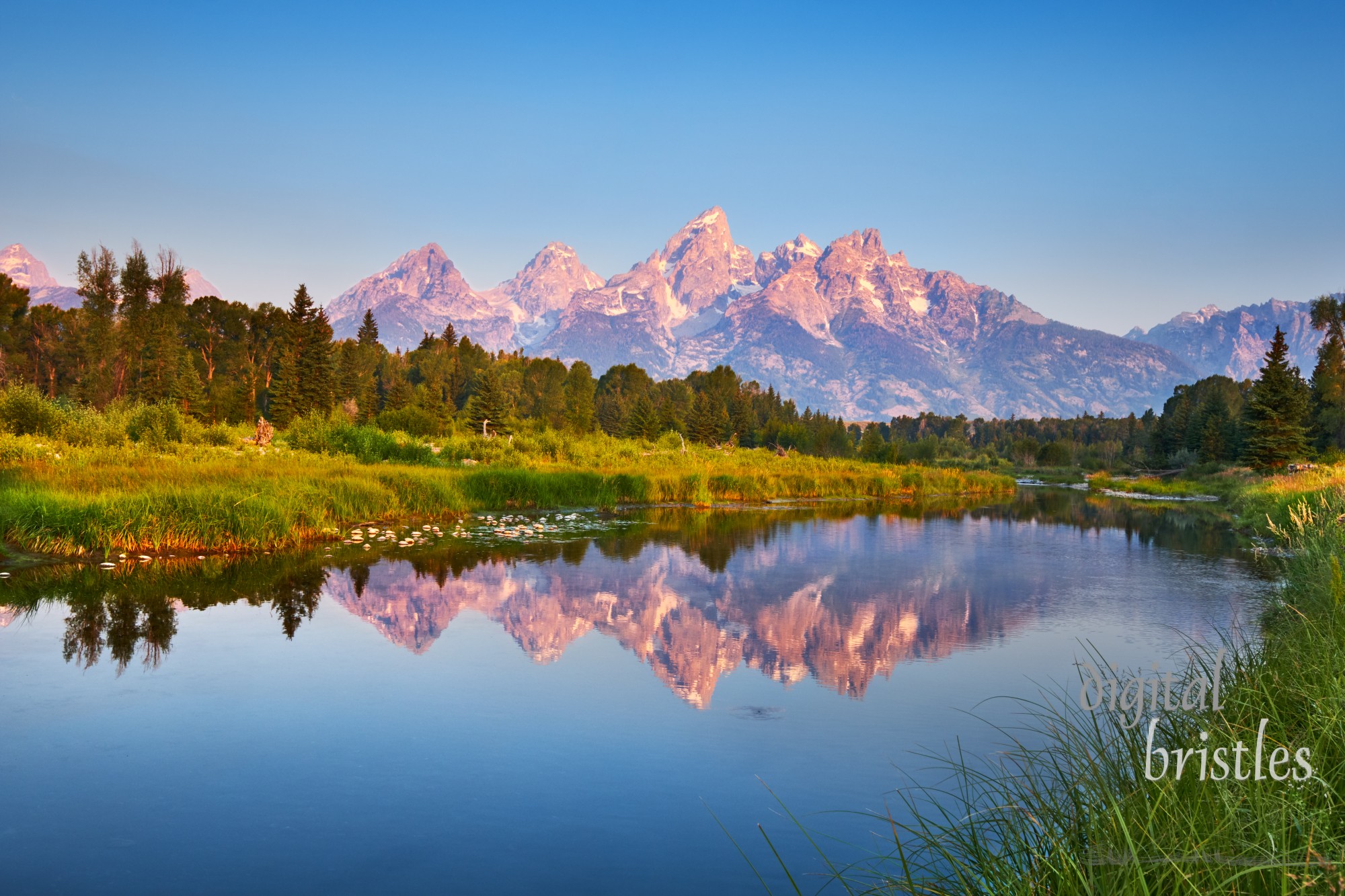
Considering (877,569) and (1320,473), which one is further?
(1320,473)

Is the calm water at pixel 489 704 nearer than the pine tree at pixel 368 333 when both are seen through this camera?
Yes

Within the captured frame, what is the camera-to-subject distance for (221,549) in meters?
15.1

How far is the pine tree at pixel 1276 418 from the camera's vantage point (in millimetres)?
44344

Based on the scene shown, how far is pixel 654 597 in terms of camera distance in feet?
43.4

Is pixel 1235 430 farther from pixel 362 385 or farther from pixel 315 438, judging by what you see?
pixel 362 385

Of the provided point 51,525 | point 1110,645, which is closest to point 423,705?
point 1110,645

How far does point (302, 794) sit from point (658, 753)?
2.64 meters

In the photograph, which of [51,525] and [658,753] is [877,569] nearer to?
[658,753]

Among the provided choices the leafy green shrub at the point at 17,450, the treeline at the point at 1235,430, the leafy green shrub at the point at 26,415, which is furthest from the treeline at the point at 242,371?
the treeline at the point at 1235,430

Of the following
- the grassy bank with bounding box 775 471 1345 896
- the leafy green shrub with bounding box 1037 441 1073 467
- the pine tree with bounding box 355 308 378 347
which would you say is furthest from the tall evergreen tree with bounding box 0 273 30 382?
the leafy green shrub with bounding box 1037 441 1073 467

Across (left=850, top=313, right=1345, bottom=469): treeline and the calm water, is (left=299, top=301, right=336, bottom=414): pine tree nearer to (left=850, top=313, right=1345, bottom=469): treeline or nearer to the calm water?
the calm water

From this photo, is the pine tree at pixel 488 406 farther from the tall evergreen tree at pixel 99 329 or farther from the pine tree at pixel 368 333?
the pine tree at pixel 368 333

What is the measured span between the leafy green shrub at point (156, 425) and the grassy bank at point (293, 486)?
0.91m

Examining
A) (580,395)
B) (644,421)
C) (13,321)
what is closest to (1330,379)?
(644,421)
